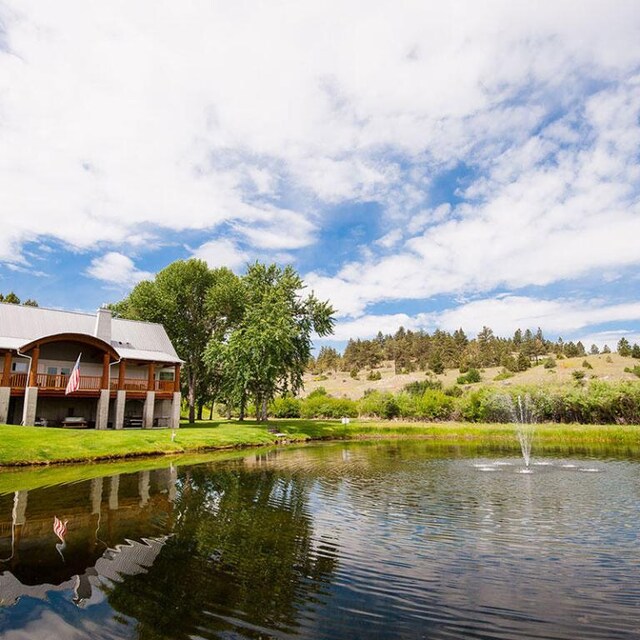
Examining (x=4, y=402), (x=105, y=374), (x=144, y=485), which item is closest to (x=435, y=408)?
(x=105, y=374)

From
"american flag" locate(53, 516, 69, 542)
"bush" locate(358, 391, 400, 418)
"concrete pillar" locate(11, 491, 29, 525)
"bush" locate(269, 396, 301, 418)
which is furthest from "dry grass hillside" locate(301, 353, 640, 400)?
"american flag" locate(53, 516, 69, 542)

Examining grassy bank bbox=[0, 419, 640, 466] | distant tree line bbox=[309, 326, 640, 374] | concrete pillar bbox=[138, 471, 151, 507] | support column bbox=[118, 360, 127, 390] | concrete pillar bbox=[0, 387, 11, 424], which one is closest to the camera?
concrete pillar bbox=[138, 471, 151, 507]

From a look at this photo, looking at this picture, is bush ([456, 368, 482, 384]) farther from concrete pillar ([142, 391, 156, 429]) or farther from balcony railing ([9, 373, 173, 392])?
concrete pillar ([142, 391, 156, 429])

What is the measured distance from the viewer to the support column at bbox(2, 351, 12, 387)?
114 ft

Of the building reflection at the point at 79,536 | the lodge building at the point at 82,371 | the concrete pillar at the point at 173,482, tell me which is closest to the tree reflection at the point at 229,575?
the building reflection at the point at 79,536

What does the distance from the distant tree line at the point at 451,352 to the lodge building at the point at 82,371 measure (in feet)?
348

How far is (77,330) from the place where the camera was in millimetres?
44031

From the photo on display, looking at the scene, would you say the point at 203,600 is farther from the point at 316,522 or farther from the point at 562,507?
the point at 562,507

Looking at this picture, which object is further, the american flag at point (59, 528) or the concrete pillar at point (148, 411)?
the concrete pillar at point (148, 411)

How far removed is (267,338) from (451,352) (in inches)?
4726

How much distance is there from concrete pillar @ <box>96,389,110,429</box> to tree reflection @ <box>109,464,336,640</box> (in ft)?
81.7

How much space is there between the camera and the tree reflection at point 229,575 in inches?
302

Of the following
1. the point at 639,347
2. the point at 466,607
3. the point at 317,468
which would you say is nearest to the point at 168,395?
the point at 317,468

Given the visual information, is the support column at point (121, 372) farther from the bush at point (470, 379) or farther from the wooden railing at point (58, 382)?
the bush at point (470, 379)
